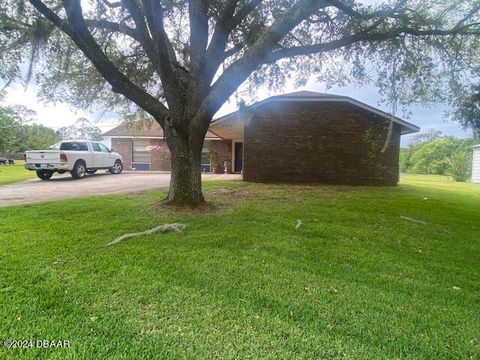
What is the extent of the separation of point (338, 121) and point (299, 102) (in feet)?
6.39

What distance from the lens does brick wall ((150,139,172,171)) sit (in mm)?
22539

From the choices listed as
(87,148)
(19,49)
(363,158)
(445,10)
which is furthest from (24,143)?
(445,10)

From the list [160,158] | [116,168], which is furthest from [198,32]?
[160,158]

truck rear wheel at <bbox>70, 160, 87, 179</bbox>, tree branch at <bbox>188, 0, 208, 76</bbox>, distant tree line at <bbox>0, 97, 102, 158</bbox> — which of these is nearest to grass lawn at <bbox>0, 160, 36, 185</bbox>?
truck rear wheel at <bbox>70, 160, 87, 179</bbox>

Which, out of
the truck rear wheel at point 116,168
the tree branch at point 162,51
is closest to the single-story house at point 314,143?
the tree branch at point 162,51

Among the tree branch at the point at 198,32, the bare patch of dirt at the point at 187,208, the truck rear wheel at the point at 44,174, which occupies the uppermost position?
the tree branch at the point at 198,32

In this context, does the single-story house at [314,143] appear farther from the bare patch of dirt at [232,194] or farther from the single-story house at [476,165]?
the single-story house at [476,165]

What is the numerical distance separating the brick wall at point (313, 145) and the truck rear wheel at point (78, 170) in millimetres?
7933

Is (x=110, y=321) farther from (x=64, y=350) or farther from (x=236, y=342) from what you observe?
(x=236, y=342)

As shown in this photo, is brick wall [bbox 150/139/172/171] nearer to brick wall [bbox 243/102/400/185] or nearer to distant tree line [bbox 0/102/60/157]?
brick wall [bbox 243/102/400/185]

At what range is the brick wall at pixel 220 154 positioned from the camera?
21.9 meters

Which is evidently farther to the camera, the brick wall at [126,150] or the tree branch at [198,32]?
the brick wall at [126,150]

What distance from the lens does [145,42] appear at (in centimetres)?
699

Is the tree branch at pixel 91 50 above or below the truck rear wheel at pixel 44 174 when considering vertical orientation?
above
